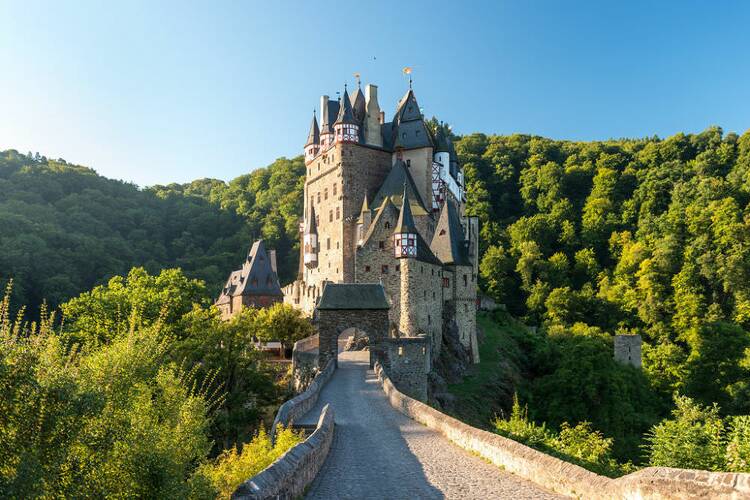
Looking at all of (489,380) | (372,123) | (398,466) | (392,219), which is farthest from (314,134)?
(398,466)

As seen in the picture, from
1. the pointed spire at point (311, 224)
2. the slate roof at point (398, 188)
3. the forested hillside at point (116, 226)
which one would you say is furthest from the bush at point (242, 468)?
the forested hillside at point (116, 226)

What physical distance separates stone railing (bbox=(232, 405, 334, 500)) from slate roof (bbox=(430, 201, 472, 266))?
3229 cm

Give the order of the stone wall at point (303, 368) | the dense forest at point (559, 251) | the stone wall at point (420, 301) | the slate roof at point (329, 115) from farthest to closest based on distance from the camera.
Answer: the slate roof at point (329, 115) < the dense forest at point (559, 251) < the stone wall at point (420, 301) < the stone wall at point (303, 368)

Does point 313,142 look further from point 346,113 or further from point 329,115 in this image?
point 346,113

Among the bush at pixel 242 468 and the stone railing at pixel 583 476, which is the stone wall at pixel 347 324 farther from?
the bush at pixel 242 468

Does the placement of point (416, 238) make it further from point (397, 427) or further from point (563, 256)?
point (563, 256)

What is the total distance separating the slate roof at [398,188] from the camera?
47969mm

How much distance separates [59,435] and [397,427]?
11715mm

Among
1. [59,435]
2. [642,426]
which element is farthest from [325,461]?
[642,426]

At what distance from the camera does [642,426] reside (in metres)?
41.8

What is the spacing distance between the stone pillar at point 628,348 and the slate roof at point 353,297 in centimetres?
3425

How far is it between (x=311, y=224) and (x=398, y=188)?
10456 mm

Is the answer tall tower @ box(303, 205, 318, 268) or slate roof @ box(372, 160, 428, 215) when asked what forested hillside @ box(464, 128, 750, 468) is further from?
tall tower @ box(303, 205, 318, 268)

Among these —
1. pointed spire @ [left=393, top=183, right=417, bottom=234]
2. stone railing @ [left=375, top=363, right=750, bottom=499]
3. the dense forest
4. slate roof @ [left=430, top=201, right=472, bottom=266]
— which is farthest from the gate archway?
slate roof @ [left=430, top=201, right=472, bottom=266]
